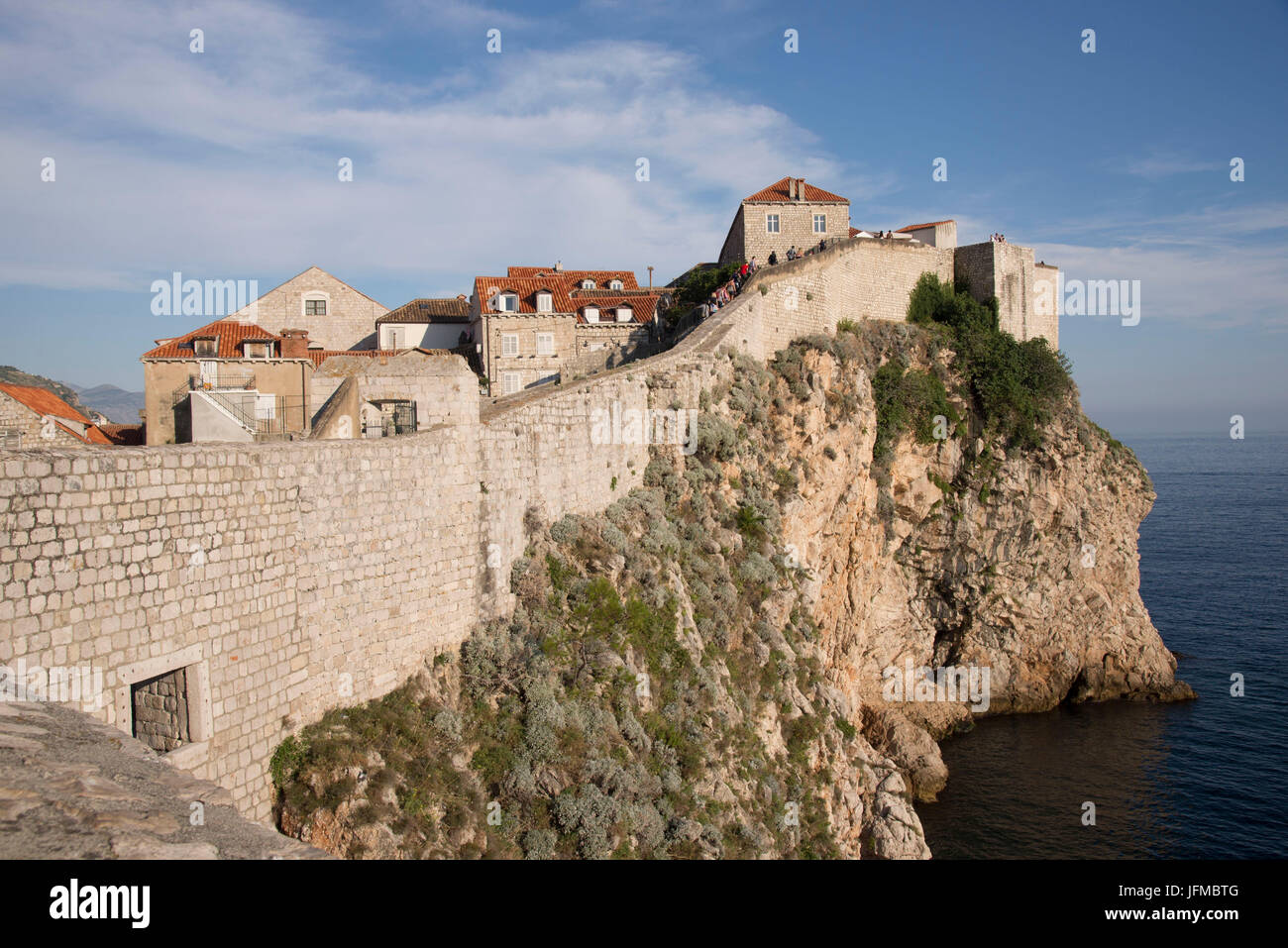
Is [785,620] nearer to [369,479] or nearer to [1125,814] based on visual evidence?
[369,479]

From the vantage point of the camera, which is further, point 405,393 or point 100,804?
point 405,393

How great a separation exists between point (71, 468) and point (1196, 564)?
66955 millimetres

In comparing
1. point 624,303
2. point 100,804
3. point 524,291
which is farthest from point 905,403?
point 100,804

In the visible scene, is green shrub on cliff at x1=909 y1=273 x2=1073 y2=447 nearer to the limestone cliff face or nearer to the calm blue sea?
the limestone cliff face

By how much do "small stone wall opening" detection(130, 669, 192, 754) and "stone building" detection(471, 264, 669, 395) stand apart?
→ 23.0 metres

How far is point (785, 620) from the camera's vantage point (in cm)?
2084

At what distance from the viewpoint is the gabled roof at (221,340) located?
25.0m

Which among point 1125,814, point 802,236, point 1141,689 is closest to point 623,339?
point 802,236

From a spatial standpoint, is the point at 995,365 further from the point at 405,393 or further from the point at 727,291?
the point at 405,393

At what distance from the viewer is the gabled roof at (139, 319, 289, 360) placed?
2505 centimetres

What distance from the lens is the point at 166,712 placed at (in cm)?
839

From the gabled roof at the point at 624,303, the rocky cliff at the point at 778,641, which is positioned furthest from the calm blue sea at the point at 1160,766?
the gabled roof at the point at 624,303

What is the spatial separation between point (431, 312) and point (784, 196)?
664 inches
